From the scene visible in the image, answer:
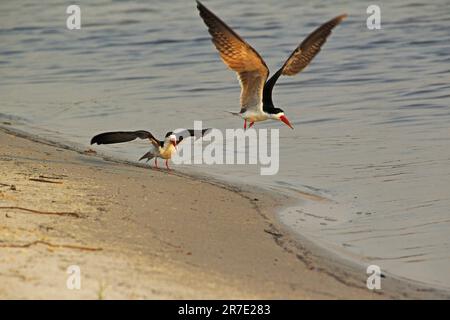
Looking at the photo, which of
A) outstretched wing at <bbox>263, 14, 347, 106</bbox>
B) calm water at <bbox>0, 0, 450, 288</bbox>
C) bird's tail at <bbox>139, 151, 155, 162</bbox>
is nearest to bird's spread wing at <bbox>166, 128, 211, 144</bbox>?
bird's tail at <bbox>139, 151, 155, 162</bbox>

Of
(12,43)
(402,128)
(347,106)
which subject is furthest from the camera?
(12,43)

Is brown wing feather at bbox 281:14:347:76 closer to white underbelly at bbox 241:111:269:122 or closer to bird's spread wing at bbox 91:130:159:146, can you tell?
white underbelly at bbox 241:111:269:122

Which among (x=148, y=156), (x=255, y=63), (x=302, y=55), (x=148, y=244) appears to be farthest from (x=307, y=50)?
(x=148, y=244)

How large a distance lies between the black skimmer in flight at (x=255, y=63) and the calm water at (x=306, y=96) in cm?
49

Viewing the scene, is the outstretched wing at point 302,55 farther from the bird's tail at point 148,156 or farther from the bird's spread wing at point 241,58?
the bird's tail at point 148,156

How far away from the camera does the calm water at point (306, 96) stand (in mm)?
7227

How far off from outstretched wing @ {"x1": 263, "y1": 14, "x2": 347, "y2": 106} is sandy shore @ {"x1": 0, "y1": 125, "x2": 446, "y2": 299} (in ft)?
6.19

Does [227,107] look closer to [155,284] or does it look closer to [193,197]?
[193,197]

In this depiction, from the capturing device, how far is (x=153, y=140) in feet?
27.1

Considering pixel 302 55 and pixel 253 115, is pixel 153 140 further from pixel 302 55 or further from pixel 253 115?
pixel 302 55

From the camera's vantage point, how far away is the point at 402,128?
10078mm

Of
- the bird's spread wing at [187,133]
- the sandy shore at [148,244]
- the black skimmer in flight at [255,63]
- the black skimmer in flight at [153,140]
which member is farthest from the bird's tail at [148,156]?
the black skimmer in flight at [255,63]
